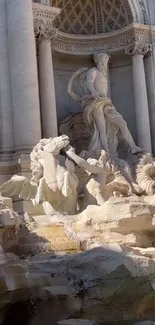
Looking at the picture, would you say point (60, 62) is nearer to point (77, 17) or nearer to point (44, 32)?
point (77, 17)

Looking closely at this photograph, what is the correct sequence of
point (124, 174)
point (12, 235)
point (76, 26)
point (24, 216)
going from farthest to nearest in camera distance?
1. point (76, 26)
2. point (124, 174)
3. point (24, 216)
4. point (12, 235)

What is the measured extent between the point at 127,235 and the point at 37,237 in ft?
5.54

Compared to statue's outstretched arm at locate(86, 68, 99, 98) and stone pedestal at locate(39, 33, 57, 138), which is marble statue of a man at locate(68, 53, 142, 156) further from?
stone pedestal at locate(39, 33, 57, 138)

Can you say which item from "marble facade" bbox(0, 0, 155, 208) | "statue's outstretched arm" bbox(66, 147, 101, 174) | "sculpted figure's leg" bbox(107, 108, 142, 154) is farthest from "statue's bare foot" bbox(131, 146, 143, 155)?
"statue's outstretched arm" bbox(66, 147, 101, 174)

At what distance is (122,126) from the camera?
1756cm

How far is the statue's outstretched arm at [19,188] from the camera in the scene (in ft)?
45.3

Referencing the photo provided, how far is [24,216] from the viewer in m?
12.6

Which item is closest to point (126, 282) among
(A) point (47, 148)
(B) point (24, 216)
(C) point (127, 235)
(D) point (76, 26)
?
(C) point (127, 235)

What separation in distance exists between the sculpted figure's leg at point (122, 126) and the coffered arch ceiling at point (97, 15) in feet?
11.8

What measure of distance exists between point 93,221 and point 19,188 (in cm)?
297

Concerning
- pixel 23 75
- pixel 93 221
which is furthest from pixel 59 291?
pixel 23 75

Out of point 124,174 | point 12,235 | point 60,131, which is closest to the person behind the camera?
point 12,235

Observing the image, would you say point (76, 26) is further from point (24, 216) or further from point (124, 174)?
point (24, 216)

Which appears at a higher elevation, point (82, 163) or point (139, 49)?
point (139, 49)
